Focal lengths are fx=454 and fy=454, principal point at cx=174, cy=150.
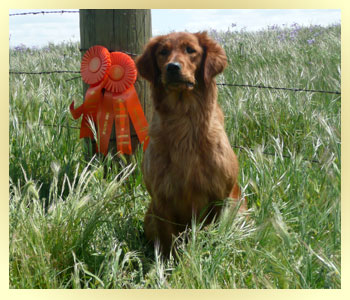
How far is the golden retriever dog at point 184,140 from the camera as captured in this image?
8.43 feet

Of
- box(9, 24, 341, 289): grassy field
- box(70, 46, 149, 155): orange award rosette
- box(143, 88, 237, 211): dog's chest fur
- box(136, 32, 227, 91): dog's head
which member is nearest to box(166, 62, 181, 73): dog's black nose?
box(136, 32, 227, 91): dog's head

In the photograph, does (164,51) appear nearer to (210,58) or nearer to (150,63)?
(150,63)

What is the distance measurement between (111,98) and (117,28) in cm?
50

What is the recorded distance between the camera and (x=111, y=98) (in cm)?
333

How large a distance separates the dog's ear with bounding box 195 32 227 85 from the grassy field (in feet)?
1.72

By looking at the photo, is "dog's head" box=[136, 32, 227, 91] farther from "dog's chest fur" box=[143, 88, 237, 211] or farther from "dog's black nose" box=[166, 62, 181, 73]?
"dog's chest fur" box=[143, 88, 237, 211]

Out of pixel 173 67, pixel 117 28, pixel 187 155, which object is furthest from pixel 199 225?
pixel 117 28

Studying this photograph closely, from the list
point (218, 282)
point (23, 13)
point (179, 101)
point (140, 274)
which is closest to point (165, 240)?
point (140, 274)

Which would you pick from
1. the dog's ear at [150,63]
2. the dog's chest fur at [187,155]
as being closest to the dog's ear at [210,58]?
the dog's chest fur at [187,155]

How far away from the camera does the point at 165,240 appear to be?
2.73m

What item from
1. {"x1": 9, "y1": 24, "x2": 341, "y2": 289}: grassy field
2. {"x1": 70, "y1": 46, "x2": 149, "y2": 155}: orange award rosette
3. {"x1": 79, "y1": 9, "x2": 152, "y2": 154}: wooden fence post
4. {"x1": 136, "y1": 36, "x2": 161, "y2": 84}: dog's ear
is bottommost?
{"x1": 9, "y1": 24, "x2": 341, "y2": 289}: grassy field

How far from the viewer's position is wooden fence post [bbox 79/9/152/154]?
322cm

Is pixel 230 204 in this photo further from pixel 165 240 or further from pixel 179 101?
pixel 179 101

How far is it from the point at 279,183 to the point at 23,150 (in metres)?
1.97
